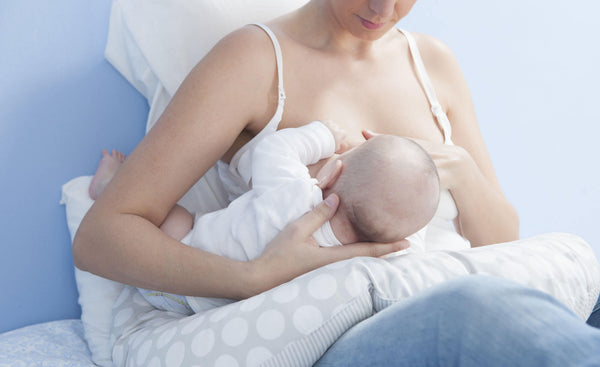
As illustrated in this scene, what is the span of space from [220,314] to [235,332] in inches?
2.6

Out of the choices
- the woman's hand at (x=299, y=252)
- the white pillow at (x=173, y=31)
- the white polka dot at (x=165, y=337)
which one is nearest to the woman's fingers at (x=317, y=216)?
the woman's hand at (x=299, y=252)

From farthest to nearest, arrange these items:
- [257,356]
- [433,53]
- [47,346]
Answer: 1. [433,53]
2. [47,346]
3. [257,356]

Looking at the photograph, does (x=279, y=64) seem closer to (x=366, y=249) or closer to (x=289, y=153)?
(x=289, y=153)

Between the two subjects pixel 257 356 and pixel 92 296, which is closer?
pixel 257 356

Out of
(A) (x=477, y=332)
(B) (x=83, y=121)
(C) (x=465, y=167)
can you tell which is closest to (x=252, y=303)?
(A) (x=477, y=332)

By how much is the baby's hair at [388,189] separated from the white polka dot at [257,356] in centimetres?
36

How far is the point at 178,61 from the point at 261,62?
0.39m

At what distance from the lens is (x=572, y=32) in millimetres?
2537

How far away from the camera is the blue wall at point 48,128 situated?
4.76ft

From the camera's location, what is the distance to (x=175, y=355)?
1001 mm

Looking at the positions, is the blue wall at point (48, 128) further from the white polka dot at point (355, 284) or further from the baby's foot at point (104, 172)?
the white polka dot at point (355, 284)

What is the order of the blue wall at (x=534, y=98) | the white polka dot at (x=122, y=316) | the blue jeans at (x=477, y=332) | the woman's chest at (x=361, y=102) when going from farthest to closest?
the blue wall at (x=534, y=98)
the woman's chest at (x=361, y=102)
the white polka dot at (x=122, y=316)
the blue jeans at (x=477, y=332)

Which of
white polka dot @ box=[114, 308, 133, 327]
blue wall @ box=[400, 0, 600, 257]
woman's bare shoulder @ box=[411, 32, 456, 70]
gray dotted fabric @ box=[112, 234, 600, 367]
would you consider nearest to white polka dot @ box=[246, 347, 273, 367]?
gray dotted fabric @ box=[112, 234, 600, 367]

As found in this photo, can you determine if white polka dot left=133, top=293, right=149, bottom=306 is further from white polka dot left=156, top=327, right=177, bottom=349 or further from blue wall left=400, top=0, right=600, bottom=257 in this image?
blue wall left=400, top=0, right=600, bottom=257
